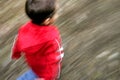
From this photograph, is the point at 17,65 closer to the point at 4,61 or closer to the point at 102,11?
the point at 4,61

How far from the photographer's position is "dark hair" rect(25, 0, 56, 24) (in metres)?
3.01

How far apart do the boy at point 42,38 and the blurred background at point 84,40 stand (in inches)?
32.8

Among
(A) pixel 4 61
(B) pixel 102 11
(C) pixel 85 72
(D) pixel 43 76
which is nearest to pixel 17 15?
(A) pixel 4 61

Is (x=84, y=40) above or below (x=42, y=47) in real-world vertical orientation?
below

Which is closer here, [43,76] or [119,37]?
[43,76]

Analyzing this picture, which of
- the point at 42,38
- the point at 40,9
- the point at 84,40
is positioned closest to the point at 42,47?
the point at 42,38

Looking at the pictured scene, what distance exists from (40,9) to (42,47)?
0.32 metres

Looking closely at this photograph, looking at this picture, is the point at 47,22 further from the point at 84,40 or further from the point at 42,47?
the point at 84,40

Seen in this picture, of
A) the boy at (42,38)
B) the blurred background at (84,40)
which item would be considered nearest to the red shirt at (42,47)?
the boy at (42,38)

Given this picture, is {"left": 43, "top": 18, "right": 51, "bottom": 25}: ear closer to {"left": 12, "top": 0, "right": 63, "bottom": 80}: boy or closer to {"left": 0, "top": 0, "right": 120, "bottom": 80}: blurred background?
{"left": 12, "top": 0, "right": 63, "bottom": 80}: boy

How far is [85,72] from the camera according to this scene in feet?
13.0

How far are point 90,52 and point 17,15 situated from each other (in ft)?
4.57

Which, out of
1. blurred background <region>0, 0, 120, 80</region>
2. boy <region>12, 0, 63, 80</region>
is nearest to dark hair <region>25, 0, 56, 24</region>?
boy <region>12, 0, 63, 80</region>

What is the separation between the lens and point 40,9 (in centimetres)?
301
